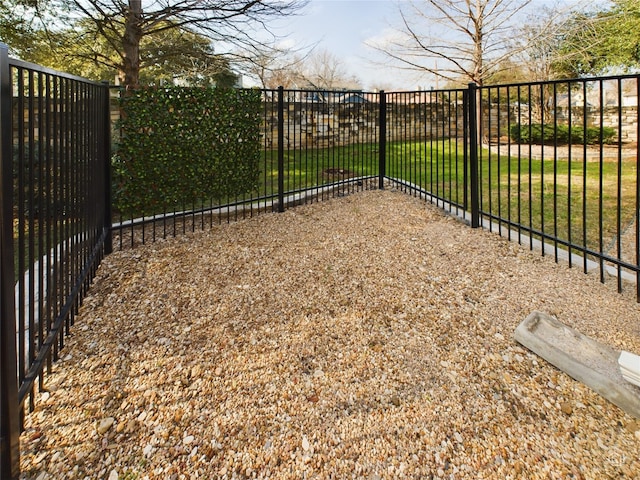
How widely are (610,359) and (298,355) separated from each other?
5.71 feet

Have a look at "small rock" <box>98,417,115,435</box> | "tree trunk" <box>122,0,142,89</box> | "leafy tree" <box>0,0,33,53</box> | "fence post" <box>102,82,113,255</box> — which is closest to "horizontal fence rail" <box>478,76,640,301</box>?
"small rock" <box>98,417,115,435</box>

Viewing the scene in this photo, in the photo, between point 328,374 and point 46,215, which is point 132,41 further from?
point 328,374

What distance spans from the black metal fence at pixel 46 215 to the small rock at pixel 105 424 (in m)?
0.33

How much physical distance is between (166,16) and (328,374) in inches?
234

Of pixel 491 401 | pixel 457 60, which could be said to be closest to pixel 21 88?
pixel 491 401

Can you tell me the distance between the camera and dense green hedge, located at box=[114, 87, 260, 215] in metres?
4.35

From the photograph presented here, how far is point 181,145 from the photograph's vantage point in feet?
14.9

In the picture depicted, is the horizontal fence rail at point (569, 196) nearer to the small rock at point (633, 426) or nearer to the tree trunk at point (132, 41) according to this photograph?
the small rock at point (633, 426)

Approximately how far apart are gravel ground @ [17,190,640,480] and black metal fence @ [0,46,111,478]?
0.25 metres

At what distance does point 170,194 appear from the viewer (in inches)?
181

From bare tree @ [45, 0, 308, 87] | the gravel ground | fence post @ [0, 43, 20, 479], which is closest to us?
fence post @ [0, 43, 20, 479]

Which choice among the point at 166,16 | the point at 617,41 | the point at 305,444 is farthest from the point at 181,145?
the point at 617,41

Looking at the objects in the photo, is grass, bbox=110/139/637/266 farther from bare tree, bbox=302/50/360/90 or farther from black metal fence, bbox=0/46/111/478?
bare tree, bbox=302/50/360/90

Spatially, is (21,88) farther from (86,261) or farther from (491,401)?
(491,401)
